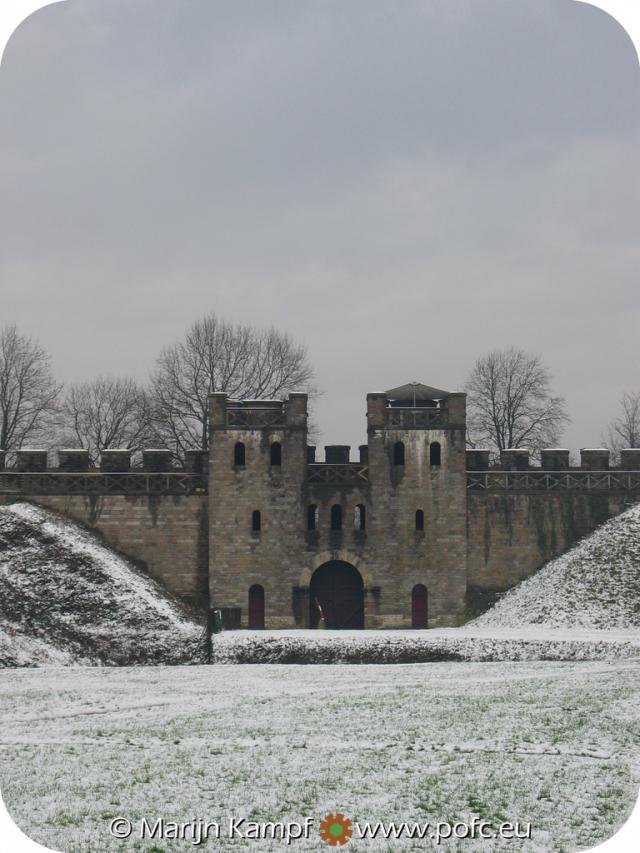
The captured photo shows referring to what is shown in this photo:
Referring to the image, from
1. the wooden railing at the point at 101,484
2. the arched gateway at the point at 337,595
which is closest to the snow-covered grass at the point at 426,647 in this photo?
the arched gateway at the point at 337,595

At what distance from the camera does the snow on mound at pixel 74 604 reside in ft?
102

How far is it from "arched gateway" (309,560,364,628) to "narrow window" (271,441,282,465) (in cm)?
404

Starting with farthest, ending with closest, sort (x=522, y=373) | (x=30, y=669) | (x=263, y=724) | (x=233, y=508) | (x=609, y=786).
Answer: (x=522, y=373) < (x=233, y=508) < (x=30, y=669) < (x=263, y=724) < (x=609, y=786)

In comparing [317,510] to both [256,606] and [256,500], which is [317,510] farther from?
[256,606]

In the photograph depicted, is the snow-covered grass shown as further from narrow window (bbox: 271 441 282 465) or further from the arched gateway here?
narrow window (bbox: 271 441 282 465)

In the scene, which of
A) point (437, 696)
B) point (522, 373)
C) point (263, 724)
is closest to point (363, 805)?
point (263, 724)

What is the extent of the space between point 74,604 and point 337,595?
379 inches

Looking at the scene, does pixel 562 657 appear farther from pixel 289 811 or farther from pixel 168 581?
pixel 289 811

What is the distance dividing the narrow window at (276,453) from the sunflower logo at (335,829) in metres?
24.3

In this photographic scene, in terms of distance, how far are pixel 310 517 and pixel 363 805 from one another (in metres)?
23.8

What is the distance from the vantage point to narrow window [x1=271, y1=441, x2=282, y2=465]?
37.8 metres

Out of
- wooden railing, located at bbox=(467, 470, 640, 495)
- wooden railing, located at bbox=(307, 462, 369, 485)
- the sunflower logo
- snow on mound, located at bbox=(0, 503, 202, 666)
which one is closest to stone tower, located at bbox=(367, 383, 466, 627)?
wooden railing, located at bbox=(307, 462, 369, 485)

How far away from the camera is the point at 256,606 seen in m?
37.3

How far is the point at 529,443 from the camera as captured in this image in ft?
173
